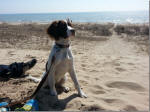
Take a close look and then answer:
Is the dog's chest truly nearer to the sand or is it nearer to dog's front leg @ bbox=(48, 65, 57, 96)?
dog's front leg @ bbox=(48, 65, 57, 96)

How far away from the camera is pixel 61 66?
3227mm

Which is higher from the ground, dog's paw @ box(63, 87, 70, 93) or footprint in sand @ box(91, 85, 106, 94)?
dog's paw @ box(63, 87, 70, 93)

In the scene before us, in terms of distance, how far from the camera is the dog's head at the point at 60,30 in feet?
9.64

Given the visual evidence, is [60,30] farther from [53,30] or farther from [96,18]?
[96,18]

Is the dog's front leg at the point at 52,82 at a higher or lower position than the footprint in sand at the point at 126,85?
higher

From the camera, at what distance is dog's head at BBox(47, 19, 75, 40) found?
294 centimetres

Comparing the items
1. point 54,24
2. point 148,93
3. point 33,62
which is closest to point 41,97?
point 54,24

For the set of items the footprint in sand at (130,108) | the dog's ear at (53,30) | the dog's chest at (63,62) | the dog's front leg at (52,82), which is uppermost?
the dog's ear at (53,30)

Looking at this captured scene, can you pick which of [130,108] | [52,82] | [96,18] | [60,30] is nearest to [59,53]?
[60,30]

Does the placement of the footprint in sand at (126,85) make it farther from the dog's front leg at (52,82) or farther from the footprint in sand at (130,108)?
the dog's front leg at (52,82)

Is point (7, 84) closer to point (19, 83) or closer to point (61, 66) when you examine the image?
→ point (19, 83)

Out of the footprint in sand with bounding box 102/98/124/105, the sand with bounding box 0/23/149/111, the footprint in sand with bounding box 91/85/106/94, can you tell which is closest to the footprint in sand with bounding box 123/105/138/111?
the sand with bounding box 0/23/149/111

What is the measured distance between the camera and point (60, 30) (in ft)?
9.65

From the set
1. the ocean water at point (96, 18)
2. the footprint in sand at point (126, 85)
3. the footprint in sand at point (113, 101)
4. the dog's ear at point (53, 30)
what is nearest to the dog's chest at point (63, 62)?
the dog's ear at point (53, 30)
